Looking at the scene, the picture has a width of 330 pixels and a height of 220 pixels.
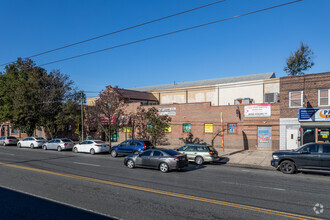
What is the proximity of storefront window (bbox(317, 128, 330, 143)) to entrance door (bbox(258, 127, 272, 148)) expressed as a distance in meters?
3.91

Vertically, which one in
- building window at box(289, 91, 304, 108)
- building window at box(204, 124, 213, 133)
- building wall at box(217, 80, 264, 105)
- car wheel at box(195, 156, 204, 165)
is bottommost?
car wheel at box(195, 156, 204, 165)

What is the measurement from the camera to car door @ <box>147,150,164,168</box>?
14.4m

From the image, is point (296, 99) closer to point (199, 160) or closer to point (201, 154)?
point (201, 154)

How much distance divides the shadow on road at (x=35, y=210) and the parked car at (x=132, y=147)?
11.9m

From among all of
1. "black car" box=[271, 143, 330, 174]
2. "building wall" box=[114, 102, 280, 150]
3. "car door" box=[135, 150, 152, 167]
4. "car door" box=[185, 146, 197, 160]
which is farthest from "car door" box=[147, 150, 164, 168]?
"building wall" box=[114, 102, 280, 150]

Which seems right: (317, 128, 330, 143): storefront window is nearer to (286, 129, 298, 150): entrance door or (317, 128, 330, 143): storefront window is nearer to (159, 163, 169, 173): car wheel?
(286, 129, 298, 150): entrance door

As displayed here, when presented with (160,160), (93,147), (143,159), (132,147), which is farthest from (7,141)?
(160,160)

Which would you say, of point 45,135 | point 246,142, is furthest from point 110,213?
point 45,135

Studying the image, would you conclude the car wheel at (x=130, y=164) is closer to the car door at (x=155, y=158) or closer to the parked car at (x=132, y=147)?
the car door at (x=155, y=158)

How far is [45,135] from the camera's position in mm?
43125

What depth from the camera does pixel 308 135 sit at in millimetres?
21078

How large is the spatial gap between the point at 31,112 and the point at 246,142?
27.8 metres

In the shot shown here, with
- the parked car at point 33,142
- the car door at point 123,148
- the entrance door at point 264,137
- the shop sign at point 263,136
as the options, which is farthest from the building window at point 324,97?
the parked car at point 33,142

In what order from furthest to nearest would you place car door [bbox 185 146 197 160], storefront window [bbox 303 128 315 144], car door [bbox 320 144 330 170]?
storefront window [bbox 303 128 315 144], car door [bbox 185 146 197 160], car door [bbox 320 144 330 170]
